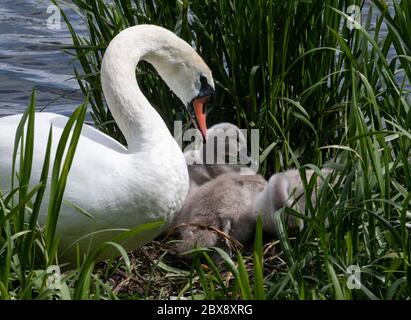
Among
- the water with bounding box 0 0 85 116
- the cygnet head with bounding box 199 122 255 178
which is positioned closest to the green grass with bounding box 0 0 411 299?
the cygnet head with bounding box 199 122 255 178

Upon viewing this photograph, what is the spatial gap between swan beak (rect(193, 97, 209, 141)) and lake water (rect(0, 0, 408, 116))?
2426mm

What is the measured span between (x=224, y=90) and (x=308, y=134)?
46 cm

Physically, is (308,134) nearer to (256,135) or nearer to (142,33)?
(256,135)

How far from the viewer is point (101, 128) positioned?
5.57m

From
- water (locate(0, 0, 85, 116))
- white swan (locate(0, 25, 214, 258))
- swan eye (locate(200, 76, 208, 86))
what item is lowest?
white swan (locate(0, 25, 214, 258))

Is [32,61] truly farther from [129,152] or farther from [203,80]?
[129,152]

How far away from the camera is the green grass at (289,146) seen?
346 cm

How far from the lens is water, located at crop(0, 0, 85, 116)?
7844 millimetres

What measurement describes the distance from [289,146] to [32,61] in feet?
14.3

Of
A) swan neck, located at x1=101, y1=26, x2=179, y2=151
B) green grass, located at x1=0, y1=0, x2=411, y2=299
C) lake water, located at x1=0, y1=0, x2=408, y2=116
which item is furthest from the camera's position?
lake water, located at x1=0, y1=0, x2=408, y2=116

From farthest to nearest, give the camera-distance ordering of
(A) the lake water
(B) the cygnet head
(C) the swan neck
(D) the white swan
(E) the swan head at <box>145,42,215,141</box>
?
(A) the lake water < (B) the cygnet head < (E) the swan head at <box>145,42,215,141</box> < (C) the swan neck < (D) the white swan

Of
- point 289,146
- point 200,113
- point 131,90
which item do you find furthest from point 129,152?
point 289,146

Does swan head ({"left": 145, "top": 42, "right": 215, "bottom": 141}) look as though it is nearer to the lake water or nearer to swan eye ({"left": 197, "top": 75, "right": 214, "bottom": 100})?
swan eye ({"left": 197, "top": 75, "right": 214, "bottom": 100})
